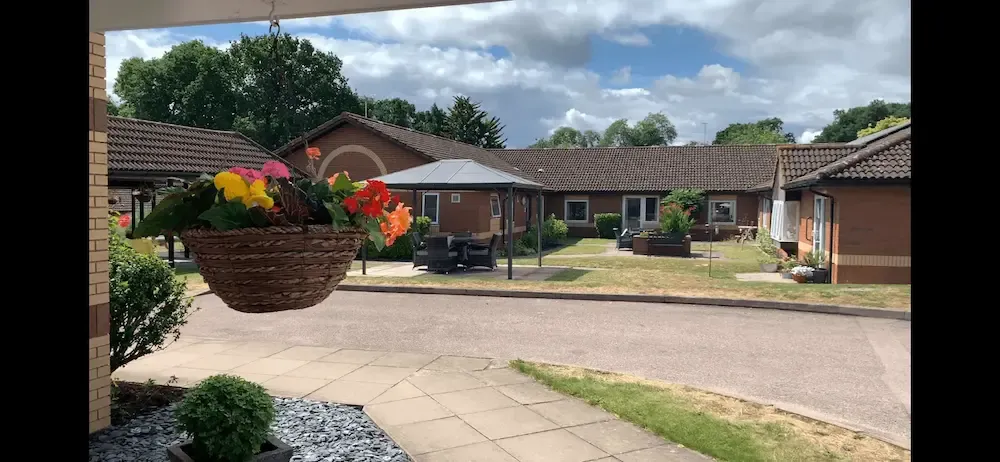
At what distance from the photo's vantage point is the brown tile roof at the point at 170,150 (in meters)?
16.0

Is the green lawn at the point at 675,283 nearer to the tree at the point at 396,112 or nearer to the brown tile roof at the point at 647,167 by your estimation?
the brown tile roof at the point at 647,167

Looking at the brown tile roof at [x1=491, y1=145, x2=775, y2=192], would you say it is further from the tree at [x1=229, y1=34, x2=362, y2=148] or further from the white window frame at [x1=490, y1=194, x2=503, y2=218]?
the tree at [x1=229, y1=34, x2=362, y2=148]

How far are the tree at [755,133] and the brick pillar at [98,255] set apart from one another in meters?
95.1

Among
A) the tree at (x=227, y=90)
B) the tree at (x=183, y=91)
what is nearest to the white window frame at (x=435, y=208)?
the tree at (x=227, y=90)

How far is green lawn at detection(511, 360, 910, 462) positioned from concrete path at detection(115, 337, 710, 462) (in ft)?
0.59

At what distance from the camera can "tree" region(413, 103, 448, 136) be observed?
6288 cm

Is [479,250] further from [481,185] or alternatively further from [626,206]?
[626,206]

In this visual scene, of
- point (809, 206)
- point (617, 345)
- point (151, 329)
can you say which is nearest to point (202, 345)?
point (151, 329)

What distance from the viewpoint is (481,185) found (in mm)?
16344

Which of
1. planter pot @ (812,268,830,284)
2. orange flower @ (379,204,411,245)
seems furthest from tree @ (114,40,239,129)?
orange flower @ (379,204,411,245)

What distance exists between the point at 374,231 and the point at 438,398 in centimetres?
377

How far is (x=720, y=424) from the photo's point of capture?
5.28 m

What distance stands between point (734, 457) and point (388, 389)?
3104mm
